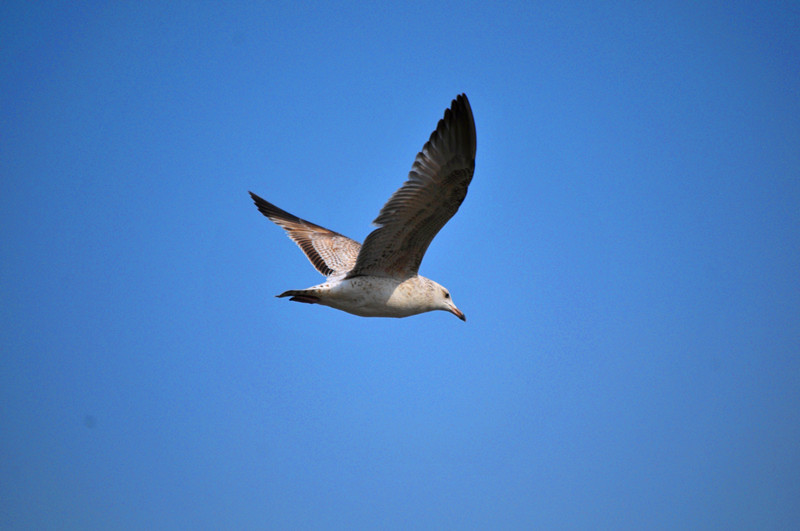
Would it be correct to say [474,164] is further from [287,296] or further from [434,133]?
[287,296]

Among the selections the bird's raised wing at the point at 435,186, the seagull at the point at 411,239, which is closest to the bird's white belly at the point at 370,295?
the seagull at the point at 411,239

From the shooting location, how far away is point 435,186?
8.32m

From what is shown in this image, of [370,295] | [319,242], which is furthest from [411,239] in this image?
[319,242]

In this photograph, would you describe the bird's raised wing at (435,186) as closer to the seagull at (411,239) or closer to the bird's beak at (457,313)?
the seagull at (411,239)

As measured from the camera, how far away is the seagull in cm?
827

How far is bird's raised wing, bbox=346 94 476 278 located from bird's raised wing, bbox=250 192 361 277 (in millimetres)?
1681

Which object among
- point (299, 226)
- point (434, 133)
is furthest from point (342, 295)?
point (299, 226)

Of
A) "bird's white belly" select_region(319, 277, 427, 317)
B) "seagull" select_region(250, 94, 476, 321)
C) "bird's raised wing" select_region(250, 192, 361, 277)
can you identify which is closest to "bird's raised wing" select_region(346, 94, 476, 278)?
"seagull" select_region(250, 94, 476, 321)

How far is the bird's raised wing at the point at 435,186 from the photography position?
8.25 m

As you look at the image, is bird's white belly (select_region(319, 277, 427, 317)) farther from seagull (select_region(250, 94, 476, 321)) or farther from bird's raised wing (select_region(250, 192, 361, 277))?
A: bird's raised wing (select_region(250, 192, 361, 277))

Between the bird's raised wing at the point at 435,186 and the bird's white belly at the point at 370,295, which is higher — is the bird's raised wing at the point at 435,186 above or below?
above

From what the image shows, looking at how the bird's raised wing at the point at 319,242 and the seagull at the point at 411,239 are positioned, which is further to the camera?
the bird's raised wing at the point at 319,242

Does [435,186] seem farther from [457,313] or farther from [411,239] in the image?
[457,313]

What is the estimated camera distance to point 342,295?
31.1 ft
